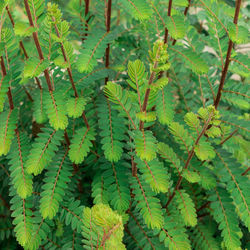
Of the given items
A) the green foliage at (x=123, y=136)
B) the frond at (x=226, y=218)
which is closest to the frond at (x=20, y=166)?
the green foliage at (x=123, y=136)

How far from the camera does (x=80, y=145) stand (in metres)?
1.06

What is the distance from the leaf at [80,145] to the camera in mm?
1021

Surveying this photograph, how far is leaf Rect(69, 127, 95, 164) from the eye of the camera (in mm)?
1021

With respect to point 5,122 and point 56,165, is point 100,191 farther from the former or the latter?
point 5,122

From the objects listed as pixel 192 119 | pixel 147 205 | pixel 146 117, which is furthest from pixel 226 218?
pixel 146 117

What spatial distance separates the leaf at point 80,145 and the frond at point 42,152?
6 cm

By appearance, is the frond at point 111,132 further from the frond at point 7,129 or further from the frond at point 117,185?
the frond at point 7,129

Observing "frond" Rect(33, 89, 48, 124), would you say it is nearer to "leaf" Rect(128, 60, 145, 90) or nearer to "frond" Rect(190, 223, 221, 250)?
"leaf" Rect(128, 60, 145, 90)

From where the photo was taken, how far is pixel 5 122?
1.01 m

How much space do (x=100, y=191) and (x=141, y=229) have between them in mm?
212

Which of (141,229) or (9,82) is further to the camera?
(141,229)

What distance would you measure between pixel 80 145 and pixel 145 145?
0.29 meters

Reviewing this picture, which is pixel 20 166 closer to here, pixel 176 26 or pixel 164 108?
pixel 164 108

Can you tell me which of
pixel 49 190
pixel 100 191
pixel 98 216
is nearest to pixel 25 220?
pixel 49 190
